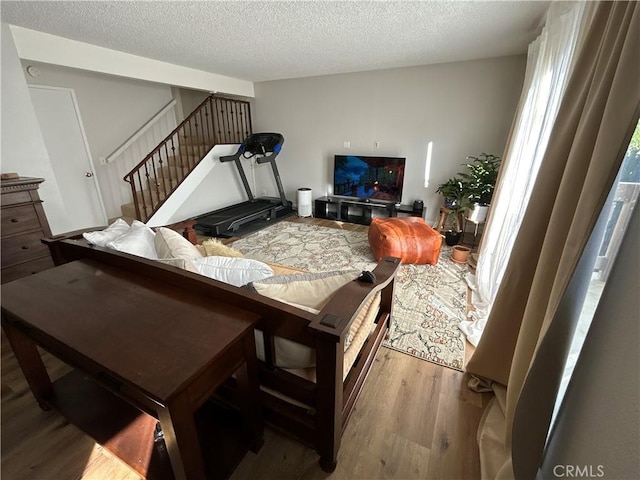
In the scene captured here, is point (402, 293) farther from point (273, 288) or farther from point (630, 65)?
point (630, 65)

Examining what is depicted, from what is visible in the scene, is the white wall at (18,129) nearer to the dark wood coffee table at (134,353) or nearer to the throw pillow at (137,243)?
the throw pillow at (137,243)

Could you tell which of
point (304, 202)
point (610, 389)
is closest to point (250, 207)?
point (304, 202)

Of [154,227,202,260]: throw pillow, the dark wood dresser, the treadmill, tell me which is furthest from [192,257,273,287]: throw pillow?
the treadmill

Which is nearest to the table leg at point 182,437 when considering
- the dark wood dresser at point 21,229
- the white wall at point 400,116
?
the dark wood dresser at point 21,229

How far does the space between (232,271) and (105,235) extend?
98 cm

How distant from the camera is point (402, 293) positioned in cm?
269

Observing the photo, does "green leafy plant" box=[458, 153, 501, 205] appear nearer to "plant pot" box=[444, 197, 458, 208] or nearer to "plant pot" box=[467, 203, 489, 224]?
"plant pot" box=[467, 203, 489, 224]

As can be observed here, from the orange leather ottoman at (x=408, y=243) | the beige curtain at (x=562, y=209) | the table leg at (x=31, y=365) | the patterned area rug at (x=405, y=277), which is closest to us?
the beige curtain at (x=562, y=209)

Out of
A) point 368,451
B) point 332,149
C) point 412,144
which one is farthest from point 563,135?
point 332,149

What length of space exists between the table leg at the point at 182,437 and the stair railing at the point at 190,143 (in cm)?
392

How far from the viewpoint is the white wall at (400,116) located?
3789 millimetres

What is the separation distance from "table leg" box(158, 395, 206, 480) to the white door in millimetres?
3715

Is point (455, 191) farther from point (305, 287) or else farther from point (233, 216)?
point (233, 216)

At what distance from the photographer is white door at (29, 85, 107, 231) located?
3566mm
